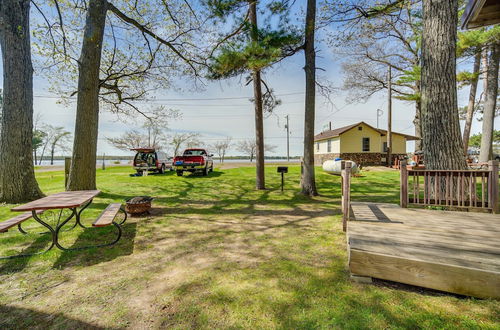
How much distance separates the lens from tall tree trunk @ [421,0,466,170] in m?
5.24

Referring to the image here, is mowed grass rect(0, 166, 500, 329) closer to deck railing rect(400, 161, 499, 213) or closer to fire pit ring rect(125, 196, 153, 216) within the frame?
fire pit ring rect(125, 196, 153, 216)

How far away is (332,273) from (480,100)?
2998 cm

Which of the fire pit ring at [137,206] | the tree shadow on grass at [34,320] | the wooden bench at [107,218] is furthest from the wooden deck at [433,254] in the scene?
the fire pit ring at [137,206]

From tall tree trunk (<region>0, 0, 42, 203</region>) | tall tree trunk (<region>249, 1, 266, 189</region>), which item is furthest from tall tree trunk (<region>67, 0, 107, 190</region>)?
tall tree trunk (<region>249, 1, 266, 189</region>)

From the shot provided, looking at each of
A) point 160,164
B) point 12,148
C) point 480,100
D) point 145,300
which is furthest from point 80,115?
point 480,100

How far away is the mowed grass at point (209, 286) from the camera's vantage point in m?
2.00

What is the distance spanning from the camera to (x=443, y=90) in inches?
208

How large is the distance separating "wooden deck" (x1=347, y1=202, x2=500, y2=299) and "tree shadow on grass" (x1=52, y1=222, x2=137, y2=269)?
3.51 metres

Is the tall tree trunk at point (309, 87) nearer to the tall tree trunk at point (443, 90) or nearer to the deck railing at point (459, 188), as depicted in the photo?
the tall tree trunk at point (443, 90)

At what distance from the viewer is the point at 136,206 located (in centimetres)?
559

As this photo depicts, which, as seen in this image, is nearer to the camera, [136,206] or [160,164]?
[136,206]

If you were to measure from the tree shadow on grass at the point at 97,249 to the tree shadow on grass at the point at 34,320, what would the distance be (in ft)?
3.11

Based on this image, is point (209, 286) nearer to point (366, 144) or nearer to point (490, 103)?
point (490, 103)

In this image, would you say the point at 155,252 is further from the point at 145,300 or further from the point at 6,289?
the point at 6,289
